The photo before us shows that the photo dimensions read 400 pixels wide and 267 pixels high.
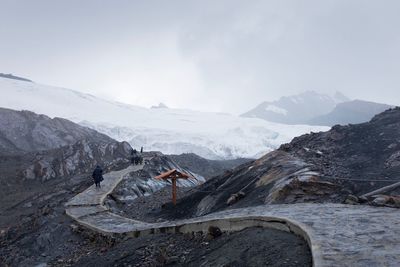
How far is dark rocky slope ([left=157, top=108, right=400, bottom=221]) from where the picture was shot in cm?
1115

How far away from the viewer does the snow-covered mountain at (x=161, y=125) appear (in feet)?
256

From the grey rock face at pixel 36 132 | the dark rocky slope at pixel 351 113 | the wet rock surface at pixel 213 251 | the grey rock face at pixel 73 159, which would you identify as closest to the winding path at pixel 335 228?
the wet rock surface at pixel 213 251

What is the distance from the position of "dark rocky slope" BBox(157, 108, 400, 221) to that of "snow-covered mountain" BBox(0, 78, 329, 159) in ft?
188

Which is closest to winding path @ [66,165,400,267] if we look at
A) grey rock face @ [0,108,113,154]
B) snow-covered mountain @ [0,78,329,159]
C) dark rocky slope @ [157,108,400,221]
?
dark rocky slope @ [157,108,400,221]

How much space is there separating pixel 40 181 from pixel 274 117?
119m

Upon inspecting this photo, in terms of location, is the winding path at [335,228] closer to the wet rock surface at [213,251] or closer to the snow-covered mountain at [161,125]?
the wet rock surface at [213,251]

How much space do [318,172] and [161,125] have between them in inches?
3377

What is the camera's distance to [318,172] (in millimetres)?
12312

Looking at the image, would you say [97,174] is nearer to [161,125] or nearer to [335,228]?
[335,228]

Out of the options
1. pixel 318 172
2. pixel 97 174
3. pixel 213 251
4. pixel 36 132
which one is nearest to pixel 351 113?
pixel 36 132

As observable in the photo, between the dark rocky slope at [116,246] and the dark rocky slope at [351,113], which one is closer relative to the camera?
the dark rocky slope at [116,246]

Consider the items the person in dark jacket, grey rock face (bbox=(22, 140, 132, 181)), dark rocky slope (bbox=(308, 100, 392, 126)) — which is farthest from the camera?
dark rocky slope (bbox=(308, 100, 392, 126))

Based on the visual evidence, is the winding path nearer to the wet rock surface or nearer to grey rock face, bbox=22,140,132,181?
the wet rock surface

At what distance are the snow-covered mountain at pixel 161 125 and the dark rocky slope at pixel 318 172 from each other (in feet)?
188
